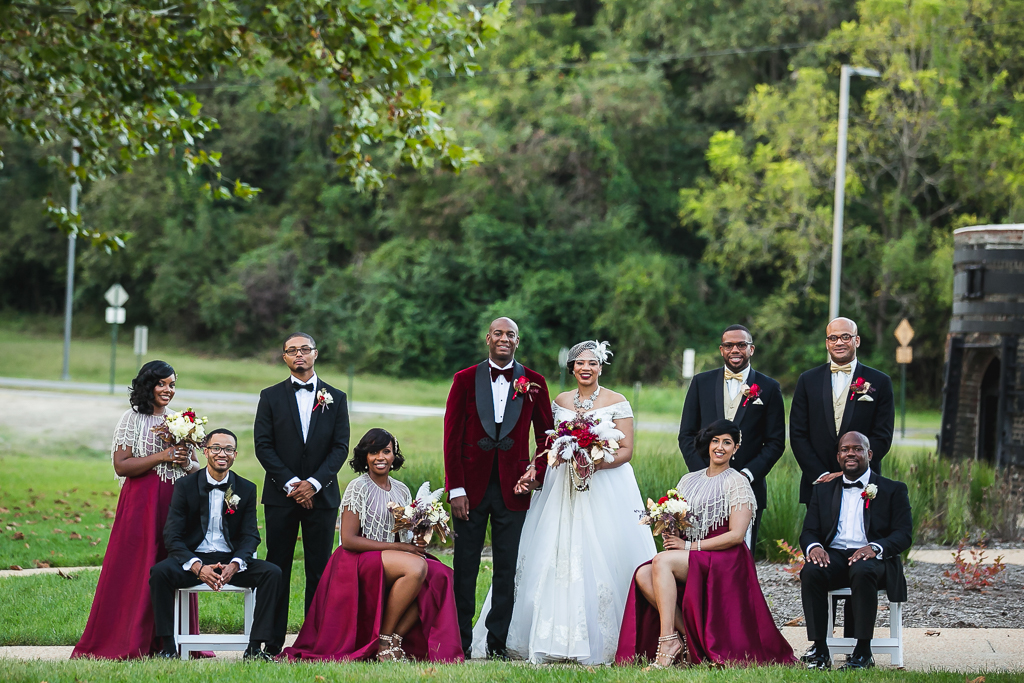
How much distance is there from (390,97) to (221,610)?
5.54 metres

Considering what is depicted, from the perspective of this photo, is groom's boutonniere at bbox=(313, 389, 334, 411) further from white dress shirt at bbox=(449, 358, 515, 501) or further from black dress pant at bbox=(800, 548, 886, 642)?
black dress pant at bbox=(800, 548, 886, 642)

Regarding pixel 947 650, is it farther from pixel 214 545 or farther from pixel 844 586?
pixel 214 545

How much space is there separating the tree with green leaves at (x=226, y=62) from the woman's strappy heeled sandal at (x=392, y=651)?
18.8ft

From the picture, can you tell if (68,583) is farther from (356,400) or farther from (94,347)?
(94,347)

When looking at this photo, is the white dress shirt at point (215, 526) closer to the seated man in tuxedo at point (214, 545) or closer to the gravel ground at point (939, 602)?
the seated man in tuxedo at point (214, 545)

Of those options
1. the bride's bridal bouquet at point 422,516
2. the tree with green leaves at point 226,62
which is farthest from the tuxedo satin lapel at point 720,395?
the tree with green leaves at point 226,62

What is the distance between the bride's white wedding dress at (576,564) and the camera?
6613 mm

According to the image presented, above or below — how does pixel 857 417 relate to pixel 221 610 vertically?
above

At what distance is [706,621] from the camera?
6285 mm

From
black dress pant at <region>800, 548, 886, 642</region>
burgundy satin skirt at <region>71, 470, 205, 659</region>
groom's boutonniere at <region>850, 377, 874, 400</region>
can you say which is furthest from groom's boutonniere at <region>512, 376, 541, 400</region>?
burgundy satin skirt at <region>71, 470, 205, 659</region>

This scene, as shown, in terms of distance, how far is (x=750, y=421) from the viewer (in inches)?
280

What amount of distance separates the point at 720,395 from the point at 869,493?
46.8 inches

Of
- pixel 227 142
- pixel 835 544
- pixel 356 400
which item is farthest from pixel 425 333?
pixel 835 544

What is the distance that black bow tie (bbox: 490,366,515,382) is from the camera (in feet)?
22.5
